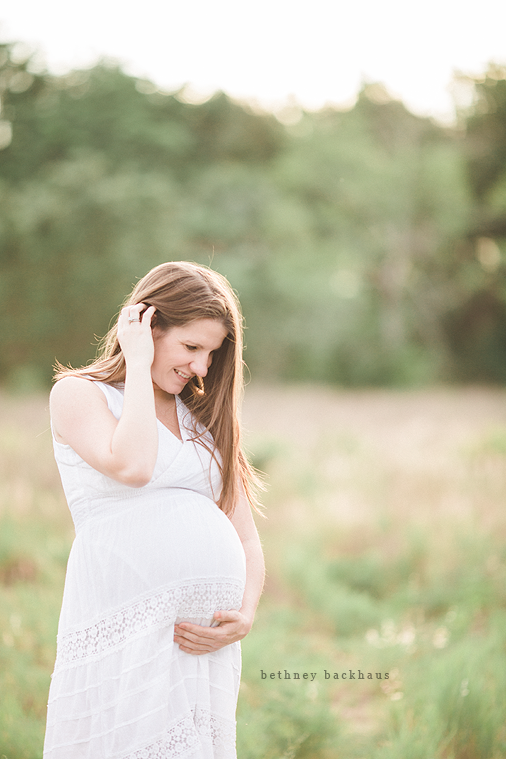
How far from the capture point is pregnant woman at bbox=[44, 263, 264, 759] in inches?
63.1

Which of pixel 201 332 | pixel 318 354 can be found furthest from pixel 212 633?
pixel 318 354

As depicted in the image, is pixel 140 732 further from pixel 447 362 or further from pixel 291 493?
pixel 447 362

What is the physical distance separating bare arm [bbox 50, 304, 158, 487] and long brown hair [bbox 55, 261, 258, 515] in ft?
0.43

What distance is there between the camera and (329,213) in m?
27.4

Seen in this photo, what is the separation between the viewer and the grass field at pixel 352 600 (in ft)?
9.30

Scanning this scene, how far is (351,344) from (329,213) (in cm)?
614

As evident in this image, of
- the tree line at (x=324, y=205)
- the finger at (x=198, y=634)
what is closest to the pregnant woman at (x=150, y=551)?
the finger at (x=198, y=634)

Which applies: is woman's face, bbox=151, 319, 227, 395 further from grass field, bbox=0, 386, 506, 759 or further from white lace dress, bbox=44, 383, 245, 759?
grass field, bbox=0, 386, 506, 759

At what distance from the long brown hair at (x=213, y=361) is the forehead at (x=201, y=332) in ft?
0.05

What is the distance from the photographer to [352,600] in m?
4.55

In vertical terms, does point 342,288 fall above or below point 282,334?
above

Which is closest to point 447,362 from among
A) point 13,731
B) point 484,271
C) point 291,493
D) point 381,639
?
point 484,271

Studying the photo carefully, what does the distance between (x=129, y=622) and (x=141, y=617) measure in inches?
1.4

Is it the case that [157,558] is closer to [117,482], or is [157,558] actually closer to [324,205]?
[117,482]
